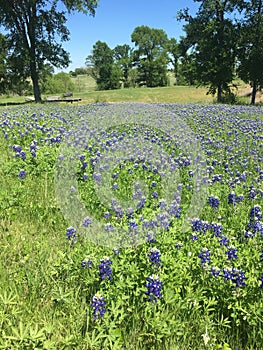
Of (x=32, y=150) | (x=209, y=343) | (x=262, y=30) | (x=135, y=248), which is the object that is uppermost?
(x=262, y=30)

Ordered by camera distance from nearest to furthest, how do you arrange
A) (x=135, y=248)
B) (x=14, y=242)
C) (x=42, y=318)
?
1. (x=42, y=318)
2. (x=135, y=248)
3. (x=14, y=242)

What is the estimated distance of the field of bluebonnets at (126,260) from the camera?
217 centimetres

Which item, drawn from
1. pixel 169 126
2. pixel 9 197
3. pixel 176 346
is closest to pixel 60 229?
pixel 9 197

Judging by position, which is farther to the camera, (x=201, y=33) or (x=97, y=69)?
(x=97, y=69)

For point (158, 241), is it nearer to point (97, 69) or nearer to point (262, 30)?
point (262, 30)

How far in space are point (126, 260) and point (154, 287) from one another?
491 millimetres

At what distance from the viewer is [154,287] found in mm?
2236

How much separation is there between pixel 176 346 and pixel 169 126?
25.9 ft

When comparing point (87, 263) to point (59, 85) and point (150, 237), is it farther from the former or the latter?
point (59, 85)

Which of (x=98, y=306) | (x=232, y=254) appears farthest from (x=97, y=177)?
(x=98, y=306)

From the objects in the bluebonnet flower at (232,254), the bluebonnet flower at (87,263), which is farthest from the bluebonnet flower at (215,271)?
the bluebonnet flower at (87,263)

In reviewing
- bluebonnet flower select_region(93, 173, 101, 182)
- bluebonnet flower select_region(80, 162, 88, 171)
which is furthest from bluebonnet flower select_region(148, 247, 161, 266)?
bluebonnet flower select_region(80, 162, 88, 171)

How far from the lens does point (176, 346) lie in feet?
6.83

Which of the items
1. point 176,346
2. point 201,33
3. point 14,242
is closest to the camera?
point 176,346
